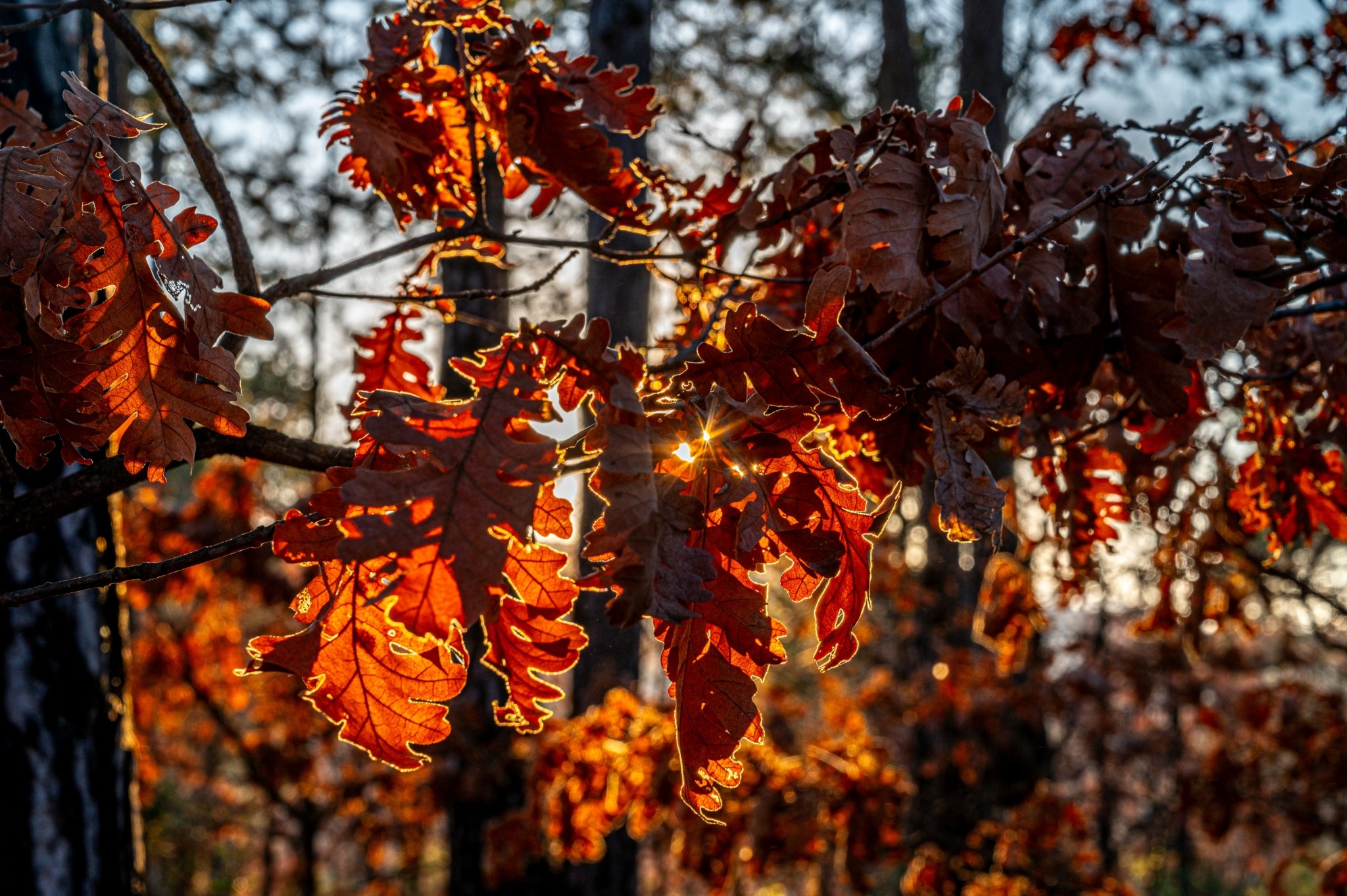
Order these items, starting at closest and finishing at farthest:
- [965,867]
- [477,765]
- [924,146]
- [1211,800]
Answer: [924,146]
[477,765]
[965,867]
[1211,800]

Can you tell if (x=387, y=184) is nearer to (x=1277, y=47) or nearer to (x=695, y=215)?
(x=695, y=215)

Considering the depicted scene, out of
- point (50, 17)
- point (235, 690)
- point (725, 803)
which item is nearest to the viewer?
point (50, 17)

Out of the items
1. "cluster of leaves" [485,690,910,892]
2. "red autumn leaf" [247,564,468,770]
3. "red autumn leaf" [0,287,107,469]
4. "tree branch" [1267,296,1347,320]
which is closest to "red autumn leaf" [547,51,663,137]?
"red autumn leaf" [0,287,107,469]

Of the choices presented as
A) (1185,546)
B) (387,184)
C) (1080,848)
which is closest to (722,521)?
(387,184)

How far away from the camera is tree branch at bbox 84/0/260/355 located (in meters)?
1.36

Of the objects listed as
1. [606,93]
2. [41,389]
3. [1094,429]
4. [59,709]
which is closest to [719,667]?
[41,389]

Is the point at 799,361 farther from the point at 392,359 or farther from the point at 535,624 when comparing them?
the point at 392,359

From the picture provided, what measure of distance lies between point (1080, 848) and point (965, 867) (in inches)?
115

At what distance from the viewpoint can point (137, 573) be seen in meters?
0.99

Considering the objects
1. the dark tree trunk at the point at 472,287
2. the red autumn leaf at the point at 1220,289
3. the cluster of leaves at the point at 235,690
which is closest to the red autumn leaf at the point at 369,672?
the red autumn leaf at the point at 1220,289

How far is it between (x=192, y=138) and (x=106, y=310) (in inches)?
20.9

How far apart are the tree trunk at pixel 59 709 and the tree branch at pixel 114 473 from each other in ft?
1.98

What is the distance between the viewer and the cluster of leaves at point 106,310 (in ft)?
3.19

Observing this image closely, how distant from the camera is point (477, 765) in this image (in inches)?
170
